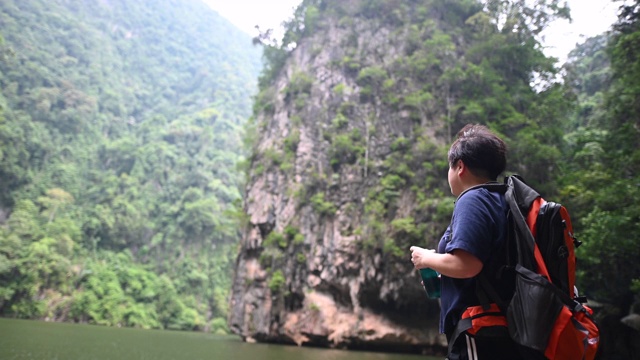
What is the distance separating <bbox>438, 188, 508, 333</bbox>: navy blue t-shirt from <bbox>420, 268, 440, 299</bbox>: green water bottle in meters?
0.06

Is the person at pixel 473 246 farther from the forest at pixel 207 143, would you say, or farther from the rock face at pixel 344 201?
the rock face at pixel 344 201

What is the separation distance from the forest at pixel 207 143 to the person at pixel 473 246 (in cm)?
798

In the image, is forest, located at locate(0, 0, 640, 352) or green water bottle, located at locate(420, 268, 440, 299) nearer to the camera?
green water bottle, located at locate(420, 268, 440, 299)

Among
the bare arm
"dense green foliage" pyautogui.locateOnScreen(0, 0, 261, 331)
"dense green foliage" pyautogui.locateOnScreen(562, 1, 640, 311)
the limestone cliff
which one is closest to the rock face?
the limestone cliff

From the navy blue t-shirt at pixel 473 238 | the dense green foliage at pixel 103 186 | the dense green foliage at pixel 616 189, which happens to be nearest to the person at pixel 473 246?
the navy blue t-shirt at pixel 473 238

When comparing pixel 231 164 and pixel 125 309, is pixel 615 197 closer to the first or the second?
pixel 125 309

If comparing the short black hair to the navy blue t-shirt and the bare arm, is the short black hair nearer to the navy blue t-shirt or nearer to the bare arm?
the navy blue t-shirt

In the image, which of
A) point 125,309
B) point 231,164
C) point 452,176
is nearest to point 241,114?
point 231,164

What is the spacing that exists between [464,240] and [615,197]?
9.99 meters

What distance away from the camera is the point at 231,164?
51594mm

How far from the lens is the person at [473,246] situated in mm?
1313

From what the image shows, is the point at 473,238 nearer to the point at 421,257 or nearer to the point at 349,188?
the point at 421,257

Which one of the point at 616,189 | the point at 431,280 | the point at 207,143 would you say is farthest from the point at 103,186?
the point at 431,280

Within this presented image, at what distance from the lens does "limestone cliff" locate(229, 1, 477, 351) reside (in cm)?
1562
